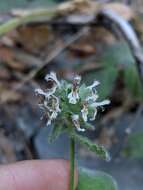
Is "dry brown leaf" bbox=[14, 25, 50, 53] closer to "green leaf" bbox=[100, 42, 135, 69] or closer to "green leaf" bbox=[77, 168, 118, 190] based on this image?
"green leaf" bbox=[100, 42, 135, 69]

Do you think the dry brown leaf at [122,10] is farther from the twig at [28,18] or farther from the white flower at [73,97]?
the white flower at [73,97]

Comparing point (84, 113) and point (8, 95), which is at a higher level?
point (8, 95)

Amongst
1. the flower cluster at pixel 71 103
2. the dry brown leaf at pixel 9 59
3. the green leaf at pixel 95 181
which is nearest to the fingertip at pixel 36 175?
the green leaf at pixel 95 181

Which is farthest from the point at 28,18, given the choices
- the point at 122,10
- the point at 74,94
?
the point at 74,94

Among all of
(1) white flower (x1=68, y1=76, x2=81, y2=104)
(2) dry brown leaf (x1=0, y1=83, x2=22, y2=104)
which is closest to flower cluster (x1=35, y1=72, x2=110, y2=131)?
(1) white flower (x1=68, y1=76, x2=81, y2=104)

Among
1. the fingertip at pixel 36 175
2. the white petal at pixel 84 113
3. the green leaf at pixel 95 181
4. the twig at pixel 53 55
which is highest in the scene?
the twig at pixel 53 55

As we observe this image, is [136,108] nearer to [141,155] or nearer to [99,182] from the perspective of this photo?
[141,155]

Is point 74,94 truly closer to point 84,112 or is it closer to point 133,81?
point 84,112
